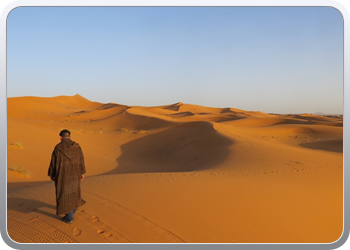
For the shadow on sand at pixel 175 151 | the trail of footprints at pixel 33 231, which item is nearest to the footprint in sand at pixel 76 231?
the trail of footprints at pixel 33 231

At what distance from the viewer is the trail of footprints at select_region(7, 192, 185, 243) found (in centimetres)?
396

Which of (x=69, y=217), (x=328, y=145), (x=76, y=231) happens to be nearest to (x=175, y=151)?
(x=328, y=145)

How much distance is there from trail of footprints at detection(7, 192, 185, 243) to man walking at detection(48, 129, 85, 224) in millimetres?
264

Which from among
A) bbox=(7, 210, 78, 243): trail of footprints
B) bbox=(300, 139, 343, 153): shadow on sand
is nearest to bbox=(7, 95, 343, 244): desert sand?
bbox=(7, 210, 78, 243): trail of footprints

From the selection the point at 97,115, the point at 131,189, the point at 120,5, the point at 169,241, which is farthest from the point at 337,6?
the point at 97,115

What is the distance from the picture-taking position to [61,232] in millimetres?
4074

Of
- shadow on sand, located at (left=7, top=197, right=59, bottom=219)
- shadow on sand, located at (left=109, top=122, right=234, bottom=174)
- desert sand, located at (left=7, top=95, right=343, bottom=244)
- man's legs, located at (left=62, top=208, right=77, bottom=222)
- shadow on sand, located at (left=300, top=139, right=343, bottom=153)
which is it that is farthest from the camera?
shadow on sand, located at (left=300, top=139, right=343, bottom=153)

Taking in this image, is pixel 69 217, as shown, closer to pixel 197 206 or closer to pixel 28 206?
pixel 28 206

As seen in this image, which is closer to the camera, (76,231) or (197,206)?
(76,231)

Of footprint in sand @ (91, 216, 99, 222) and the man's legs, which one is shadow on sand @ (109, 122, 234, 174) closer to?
footprint in sand @ (91, 216, 99, 222)

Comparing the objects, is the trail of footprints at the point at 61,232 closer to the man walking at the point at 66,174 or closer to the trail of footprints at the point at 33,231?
the trail of footprints at the point at 33,231

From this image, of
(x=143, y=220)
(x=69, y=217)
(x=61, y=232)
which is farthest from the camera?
(x=143, y=220)

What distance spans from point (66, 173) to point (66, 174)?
2 centimetres

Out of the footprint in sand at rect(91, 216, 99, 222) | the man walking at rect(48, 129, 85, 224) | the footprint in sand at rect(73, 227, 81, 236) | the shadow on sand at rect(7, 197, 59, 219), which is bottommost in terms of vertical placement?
the footprint in sand at rect(73, 227, 81, 236)
